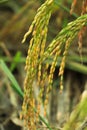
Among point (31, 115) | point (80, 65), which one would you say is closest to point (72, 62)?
point (80, 65)

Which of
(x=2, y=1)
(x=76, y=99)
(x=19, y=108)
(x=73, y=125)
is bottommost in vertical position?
(x=76, y=99)

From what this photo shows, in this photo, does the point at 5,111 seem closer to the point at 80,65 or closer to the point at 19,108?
the point at 19,108

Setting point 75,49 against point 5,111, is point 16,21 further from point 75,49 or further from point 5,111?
point 5,111

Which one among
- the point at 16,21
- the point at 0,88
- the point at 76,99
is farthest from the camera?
the point at 16,21

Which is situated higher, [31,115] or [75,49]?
[31,115]

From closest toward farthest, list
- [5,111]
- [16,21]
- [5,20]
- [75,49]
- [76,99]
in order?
[5,111] → [76,99] → [75,49] → [16,21] → [5,20]

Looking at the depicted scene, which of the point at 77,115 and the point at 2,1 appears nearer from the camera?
the point at 77,115
